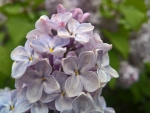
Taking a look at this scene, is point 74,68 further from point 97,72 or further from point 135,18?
point 135,18

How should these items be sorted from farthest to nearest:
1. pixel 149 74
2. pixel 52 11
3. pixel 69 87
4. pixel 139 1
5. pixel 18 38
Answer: pixel 149 74, pixel 139 1, pixel 52 11, pixel 18 38, pixel 69 87

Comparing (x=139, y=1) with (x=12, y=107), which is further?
(x=139, y=1)

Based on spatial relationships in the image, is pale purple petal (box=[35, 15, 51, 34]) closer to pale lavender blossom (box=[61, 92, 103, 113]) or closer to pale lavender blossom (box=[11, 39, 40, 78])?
pale lavender blossom (box=[11, 39, 40, 78])

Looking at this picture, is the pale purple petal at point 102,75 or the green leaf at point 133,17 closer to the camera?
the pale purple petal at point 102,75

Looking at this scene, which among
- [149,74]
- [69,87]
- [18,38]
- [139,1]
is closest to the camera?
[69,87]

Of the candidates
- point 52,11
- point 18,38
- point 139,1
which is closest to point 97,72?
point 18,38

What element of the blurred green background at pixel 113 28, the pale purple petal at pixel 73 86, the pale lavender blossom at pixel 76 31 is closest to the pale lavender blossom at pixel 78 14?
the pale lavender blossom at pixel 76 31

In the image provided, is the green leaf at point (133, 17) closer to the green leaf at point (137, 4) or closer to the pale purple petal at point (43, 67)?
the green leaf at point (137, 4)
